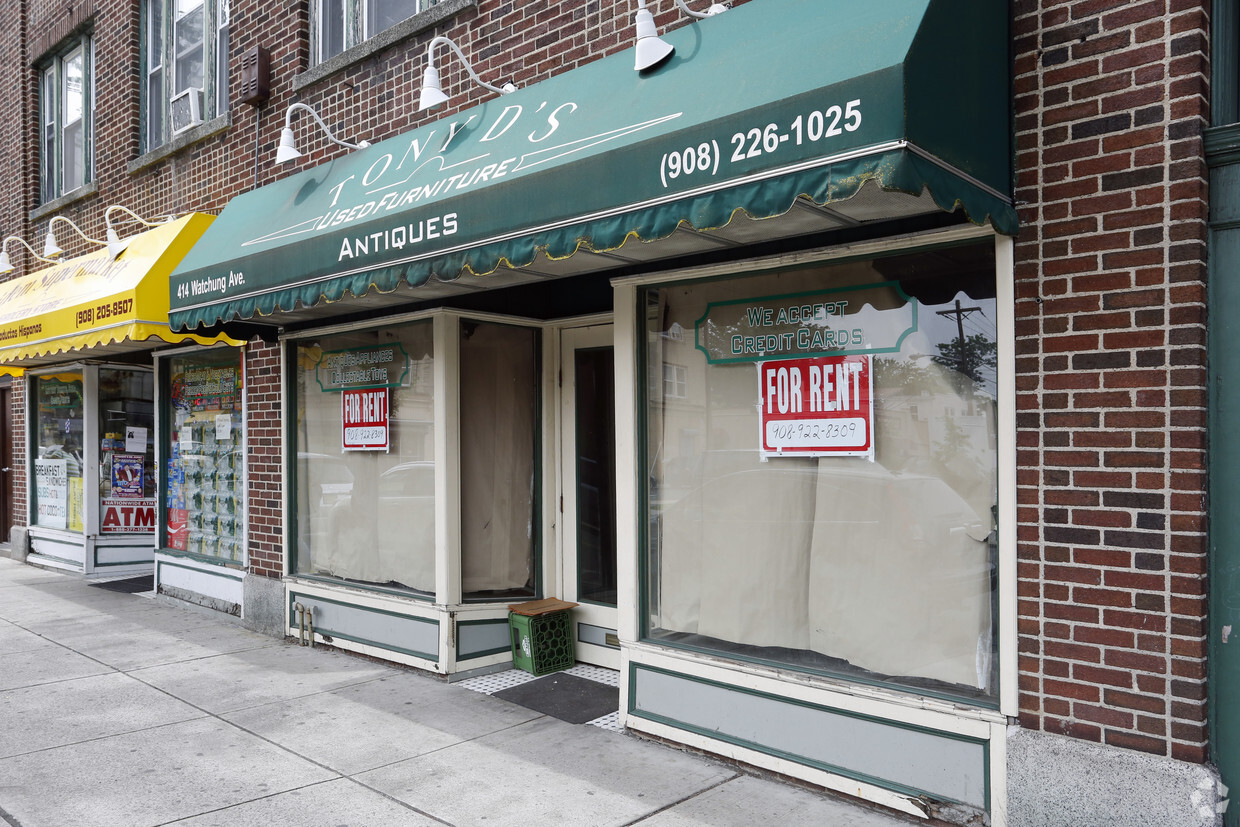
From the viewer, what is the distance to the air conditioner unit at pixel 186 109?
8867mm

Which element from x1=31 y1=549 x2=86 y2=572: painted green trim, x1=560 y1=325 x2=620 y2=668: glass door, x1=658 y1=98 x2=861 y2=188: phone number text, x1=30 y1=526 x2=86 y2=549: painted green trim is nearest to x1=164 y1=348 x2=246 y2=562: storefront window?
x1=30 y1=526 x2=86 y2=549: painted green trim

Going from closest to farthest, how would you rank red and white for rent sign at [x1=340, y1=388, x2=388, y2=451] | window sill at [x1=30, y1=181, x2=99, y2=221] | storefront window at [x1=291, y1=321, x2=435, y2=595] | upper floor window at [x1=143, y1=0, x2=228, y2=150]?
1. storefront window at [x1=291, y1=321, x2=435, y2=595]
2. red and white for rent sign at [x1=340, y1=388, x2=388, y2=451]
3. upper floor window at [x1=143, y1=0, x2=228, y2=150]
4. window sill at [x1=30, y1=181, x2=99, y2=221]

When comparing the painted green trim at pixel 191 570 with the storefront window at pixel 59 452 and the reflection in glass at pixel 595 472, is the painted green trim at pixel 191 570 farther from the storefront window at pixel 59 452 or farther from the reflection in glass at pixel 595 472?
the reflection in glass at pixel 595 472

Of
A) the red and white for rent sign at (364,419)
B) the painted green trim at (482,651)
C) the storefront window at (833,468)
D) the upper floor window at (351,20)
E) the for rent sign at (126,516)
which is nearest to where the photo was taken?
the storefront window at (833,468)

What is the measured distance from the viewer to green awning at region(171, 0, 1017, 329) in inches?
127

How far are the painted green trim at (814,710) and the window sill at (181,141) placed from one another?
21.7 feet

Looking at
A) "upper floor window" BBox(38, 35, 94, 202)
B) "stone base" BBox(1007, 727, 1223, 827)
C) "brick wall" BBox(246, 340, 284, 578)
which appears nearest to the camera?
"stone base" BBox(1007, 727, 1223, 827)

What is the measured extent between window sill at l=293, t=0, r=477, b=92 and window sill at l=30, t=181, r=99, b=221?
15.2ft

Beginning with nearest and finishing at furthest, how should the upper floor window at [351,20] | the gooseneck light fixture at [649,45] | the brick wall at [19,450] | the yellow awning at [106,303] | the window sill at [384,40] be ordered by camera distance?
1. the gooseneck light fixture at [649,45]
2. the window sill at [384,40]
3. the upper floor window at [351,20]
4. the yellow awning at [106,303]
5. the brick wall at [19,450]

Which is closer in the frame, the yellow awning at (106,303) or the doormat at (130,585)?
the yellow awning at (106,303)

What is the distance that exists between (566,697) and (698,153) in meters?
3.63

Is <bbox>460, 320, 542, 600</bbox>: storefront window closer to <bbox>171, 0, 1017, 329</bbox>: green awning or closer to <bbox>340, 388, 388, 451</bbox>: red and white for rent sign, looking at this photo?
<bbox>340, 388, 388, 451</bbox>: red and white for rent sign

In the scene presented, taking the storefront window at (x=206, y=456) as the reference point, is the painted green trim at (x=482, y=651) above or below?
below

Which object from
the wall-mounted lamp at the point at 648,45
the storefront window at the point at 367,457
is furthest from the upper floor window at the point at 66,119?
the wall-mounted lamp at the point at 648,45
